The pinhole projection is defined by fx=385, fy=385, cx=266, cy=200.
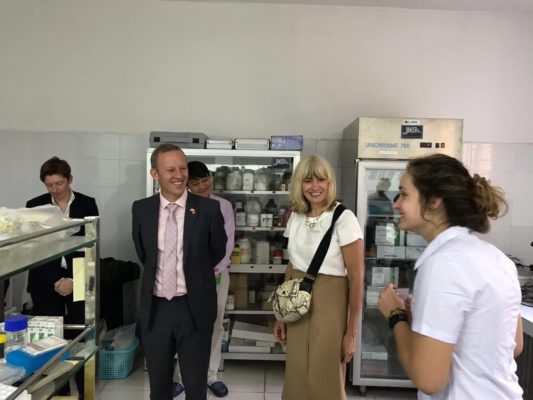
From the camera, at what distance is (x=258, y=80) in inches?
137

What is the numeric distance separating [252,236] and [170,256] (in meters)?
1.49

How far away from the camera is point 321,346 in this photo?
188 cm

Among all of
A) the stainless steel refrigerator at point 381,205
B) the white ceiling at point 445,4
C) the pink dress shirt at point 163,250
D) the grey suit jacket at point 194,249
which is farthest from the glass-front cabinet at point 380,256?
the white ceiling at point 445,4

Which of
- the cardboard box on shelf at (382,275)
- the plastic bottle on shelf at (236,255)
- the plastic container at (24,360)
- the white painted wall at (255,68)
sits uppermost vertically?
the white painted wall at (255,68)

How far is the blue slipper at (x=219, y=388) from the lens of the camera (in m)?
2.82

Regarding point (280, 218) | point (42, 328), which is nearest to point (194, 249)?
point (42, 328)

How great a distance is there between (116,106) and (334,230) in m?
2.52

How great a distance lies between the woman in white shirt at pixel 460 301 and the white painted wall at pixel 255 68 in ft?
8.13

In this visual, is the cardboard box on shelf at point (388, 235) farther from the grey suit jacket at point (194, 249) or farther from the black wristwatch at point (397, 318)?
the black wristwatch at point (397, 318)

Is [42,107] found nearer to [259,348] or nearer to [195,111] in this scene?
[195,111]

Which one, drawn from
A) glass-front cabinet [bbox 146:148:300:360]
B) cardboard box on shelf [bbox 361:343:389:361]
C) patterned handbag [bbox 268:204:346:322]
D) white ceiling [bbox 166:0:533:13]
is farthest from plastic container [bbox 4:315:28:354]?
white ceiling [bbox 166:0:533:13]

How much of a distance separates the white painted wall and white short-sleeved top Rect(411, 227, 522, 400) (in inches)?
102

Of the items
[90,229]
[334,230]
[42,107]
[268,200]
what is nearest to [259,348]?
[268,200]

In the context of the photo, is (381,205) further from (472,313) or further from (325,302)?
(472,313)
